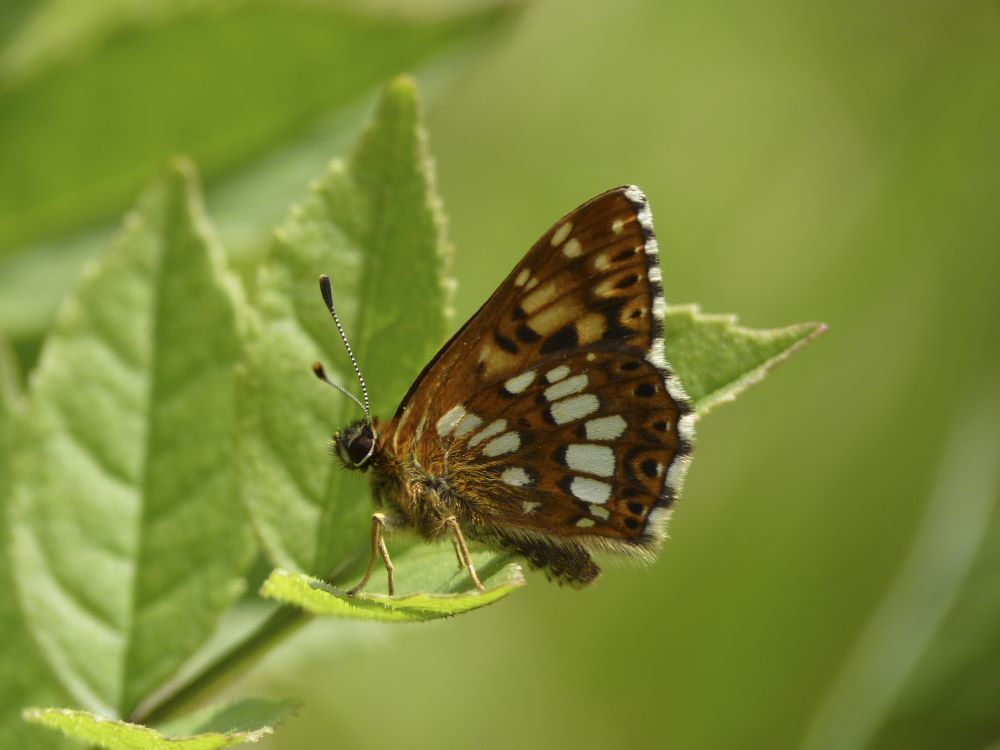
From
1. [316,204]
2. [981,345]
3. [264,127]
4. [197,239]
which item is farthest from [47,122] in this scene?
[981,345]

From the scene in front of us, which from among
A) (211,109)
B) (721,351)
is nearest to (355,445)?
(721,351)

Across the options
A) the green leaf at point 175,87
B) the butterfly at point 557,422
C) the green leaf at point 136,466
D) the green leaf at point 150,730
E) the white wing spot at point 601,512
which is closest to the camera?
the green leaf at point 150,730

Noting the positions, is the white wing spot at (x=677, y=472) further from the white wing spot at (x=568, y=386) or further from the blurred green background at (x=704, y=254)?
the blurred green background at (x=704, y=254)

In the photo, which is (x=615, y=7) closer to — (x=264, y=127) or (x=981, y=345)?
(x=981, y=345)

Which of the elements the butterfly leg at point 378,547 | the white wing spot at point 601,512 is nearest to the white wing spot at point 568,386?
the white wing spot at point 601,512

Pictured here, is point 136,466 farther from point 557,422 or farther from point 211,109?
point 211,109
